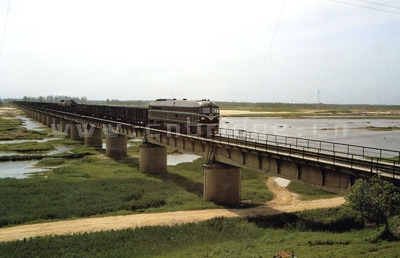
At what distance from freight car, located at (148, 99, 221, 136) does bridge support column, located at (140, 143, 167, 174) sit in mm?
3286

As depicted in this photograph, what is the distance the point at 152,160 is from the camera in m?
49.4

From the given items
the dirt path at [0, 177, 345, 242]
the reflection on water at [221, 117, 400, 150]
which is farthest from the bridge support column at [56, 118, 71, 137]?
the dirt path at [0, 177, 345, 242]

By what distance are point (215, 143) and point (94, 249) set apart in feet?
52.2

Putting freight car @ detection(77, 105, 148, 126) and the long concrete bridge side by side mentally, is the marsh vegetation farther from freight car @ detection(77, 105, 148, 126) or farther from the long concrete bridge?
freight car @ detection(77, 105, 148, 126)

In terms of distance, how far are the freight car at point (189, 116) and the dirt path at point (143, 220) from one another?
10486 mm

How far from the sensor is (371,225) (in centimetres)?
2225

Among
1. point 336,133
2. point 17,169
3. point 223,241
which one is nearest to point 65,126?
point 17,169

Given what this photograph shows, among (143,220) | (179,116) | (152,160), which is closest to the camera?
(143,220)

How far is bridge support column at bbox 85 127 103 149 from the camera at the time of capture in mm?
80188

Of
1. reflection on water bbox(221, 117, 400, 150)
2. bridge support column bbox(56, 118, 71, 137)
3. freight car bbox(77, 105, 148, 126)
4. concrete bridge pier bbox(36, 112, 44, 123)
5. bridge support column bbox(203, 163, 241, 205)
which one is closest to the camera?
bridge support column bbox(203, 163, 241, 205)

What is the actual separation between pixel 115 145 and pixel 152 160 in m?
17.0

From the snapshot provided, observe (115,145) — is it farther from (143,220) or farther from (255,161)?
(255,161)

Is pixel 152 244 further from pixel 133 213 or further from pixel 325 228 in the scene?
pixel 325 228

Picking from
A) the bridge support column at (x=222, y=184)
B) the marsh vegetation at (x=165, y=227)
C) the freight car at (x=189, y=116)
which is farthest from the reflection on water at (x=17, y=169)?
the bridge support column at (x=222, y=184)
